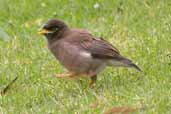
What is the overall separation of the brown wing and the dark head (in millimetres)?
368

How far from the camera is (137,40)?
10609 mm

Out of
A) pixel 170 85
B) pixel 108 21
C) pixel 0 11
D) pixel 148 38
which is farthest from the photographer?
pixel 0 11

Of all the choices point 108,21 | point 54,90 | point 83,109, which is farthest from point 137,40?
point 83,109

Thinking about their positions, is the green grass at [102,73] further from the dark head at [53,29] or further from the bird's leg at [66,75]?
the dark head at [53,29]

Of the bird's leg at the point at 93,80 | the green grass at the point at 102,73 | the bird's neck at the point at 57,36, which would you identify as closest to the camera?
the green grass at the point at 102,73

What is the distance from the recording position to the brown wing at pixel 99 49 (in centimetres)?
897

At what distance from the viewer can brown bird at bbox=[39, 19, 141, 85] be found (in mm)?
8906

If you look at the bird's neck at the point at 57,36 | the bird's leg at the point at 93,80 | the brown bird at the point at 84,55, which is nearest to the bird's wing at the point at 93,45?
the brown bird at the point at 84,55

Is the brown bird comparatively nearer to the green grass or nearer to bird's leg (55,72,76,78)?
bird's leg (55,72,76,78)

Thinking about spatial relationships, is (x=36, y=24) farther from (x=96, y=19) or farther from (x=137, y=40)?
(x=137, y=40)

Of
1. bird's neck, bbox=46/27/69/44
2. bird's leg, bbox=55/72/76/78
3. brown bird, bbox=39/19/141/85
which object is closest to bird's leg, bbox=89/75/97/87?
brown bird, bbox=39/19/141/85

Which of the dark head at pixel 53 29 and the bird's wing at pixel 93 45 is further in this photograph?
the dark head at pixel 53 29

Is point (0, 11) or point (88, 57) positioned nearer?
point (88, 57)

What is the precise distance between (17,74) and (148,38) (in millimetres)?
2018
